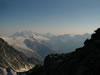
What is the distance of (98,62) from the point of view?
4300 centimetres

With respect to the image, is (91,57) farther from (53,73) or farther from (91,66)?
(53,73)

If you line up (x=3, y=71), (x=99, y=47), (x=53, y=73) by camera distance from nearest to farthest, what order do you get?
(x=99, y=47)
(x=53, y=73)
(x=3, y=71)

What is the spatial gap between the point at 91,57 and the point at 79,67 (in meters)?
5.33

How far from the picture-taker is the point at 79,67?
48531 mm

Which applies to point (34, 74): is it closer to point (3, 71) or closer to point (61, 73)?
point (61, 73)

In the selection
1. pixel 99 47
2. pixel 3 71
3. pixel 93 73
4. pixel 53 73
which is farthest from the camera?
pixel 3 71

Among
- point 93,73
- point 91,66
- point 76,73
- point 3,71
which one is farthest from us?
point 3,71

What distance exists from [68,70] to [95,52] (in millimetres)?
12977

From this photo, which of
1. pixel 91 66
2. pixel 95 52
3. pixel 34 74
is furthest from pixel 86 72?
pixel 34 74

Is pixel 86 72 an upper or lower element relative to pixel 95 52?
lower

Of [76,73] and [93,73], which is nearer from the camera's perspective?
[93,73]

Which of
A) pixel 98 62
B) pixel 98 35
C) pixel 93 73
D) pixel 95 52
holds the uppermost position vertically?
pixel 98 35

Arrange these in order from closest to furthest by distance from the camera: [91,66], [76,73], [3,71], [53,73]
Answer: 1. [91,66]
2. [76,73]
3. [53,73]
4. [3,71]

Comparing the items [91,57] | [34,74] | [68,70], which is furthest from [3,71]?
[91,57]
